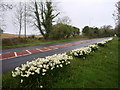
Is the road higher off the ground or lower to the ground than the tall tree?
lower

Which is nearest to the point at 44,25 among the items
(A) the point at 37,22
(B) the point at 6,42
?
(A) the point at 37,22

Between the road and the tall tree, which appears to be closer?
the road

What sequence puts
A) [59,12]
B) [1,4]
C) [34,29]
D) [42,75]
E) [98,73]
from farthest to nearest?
[59,12] < [34,29] < [1,4] < [98,73] < [42,75]

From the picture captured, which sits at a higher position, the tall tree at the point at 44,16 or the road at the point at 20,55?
the tall tree at the point at 44,16

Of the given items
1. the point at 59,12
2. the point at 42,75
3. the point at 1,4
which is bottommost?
the point at 42,75

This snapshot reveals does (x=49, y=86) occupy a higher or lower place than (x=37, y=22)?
lower

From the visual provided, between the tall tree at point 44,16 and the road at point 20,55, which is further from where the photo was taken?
the tall tree at point 44,16

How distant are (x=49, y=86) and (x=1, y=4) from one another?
12730 mm

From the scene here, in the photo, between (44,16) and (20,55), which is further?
(44,16)

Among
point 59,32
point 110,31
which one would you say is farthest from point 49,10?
point 110,31

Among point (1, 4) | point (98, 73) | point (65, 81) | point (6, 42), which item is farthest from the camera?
point (6, 42)

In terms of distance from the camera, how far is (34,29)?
1067 inches

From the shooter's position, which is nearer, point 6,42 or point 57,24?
point 6,42

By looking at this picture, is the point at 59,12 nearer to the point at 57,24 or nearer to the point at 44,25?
the point at 57,24
